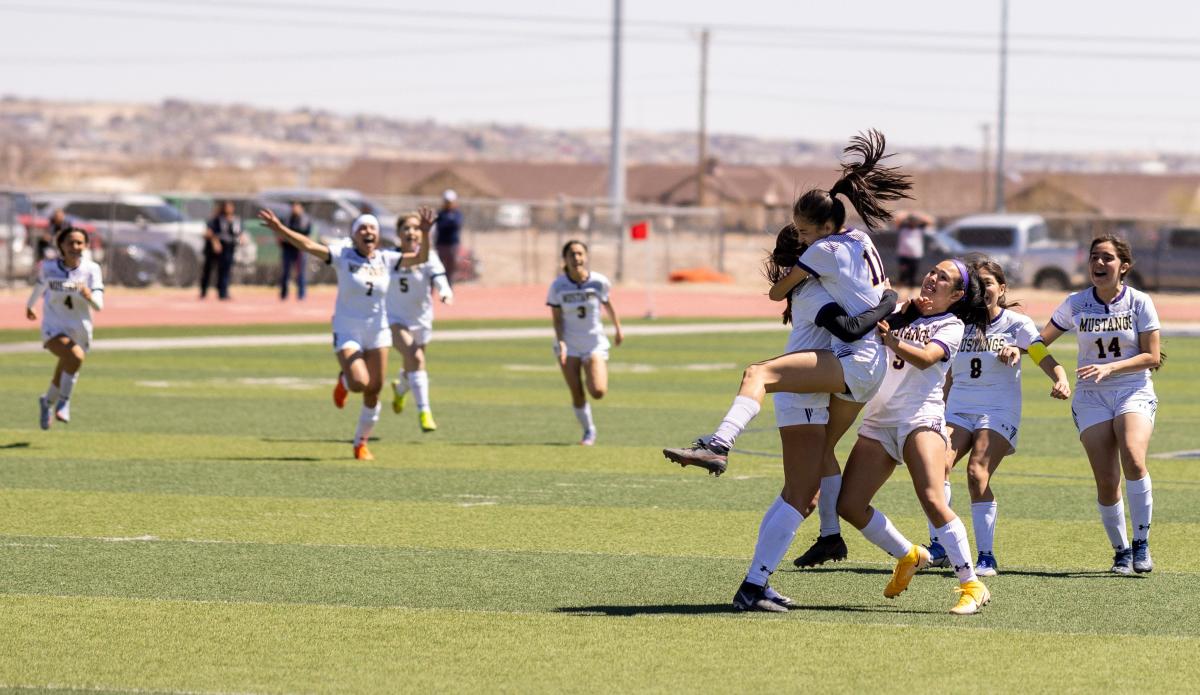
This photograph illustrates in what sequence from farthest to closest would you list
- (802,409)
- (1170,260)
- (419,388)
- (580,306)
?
(1170,260), (419,388), (580,306), (802,409)

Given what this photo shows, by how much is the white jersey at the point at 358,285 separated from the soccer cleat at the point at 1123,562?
22.5 ft

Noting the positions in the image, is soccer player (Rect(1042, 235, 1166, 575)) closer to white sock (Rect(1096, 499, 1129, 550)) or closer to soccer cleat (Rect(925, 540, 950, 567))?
white sock (Rect(1096, 499, 1129, 550))

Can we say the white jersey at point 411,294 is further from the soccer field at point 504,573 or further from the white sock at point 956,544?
the white sock at point 956,544

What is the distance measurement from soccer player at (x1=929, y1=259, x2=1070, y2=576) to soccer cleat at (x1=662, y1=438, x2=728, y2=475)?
2.36 metres

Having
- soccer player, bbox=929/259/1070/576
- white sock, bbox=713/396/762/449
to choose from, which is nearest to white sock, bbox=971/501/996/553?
soccer player, bbox=929/259/1070/576

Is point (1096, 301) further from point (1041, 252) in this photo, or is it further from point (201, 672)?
point (1041, 252)

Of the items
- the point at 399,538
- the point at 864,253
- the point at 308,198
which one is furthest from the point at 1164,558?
the point at 308,198

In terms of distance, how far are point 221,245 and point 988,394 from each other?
1162 inches

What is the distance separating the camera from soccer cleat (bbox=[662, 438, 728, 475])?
25.5 feet

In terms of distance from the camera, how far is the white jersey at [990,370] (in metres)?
10.0

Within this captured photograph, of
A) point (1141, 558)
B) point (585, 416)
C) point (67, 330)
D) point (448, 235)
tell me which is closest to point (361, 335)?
point (585, 416)

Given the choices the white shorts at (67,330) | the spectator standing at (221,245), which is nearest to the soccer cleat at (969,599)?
the white shorts at (67,330)

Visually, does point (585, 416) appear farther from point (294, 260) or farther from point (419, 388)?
point (294, 260)

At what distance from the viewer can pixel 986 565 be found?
32.2 ft
